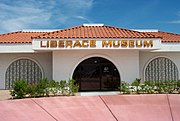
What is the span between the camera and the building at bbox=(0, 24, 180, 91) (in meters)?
19.8

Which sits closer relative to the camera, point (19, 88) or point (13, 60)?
point (19, 88)

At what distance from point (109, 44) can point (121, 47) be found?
0.93 m

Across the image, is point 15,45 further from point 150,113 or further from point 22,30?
point 150,113

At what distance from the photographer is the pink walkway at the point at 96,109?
437 inches

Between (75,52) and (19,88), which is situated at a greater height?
(75,52)

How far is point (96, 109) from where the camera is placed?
12.2m

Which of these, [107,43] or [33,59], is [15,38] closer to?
[33,59]

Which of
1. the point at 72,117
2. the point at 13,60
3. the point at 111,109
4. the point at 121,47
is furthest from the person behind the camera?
the point at 13,60

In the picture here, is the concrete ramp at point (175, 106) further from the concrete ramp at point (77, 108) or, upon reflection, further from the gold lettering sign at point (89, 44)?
the gold lettering sign at point (89, 44)

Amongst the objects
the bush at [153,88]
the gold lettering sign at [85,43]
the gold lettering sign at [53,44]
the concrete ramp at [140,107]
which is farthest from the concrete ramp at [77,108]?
the gold lettering sign at [53,44]

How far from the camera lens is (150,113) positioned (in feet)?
38.8

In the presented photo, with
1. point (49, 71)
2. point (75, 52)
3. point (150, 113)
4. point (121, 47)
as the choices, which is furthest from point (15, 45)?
point (150, 113)

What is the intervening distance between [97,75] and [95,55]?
183 cm

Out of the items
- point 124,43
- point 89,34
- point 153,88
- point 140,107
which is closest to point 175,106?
point 140,107
